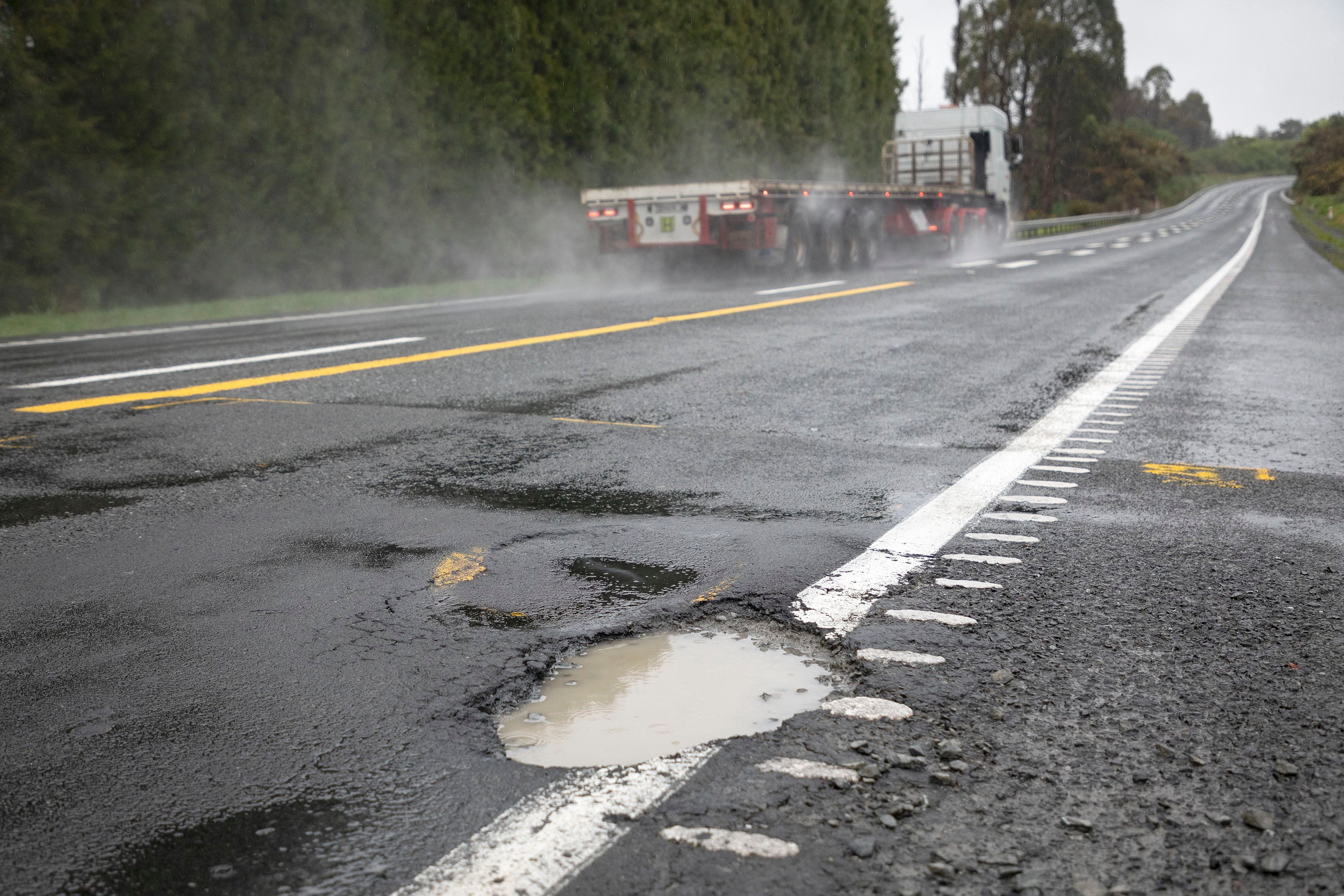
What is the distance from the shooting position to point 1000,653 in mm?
2564

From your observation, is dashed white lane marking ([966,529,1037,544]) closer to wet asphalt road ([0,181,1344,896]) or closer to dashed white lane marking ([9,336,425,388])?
wet asphalt road ([0,181,1344,896])

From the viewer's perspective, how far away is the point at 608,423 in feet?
18.8

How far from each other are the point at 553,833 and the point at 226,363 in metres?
7.00

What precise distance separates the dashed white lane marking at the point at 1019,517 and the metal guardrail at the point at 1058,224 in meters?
37.7

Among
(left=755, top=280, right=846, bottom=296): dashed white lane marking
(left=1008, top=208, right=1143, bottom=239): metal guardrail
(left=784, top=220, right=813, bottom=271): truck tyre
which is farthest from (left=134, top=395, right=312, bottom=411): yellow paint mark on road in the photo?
(left=1008, top=208, right=1143, bottom=239): metal guardrail

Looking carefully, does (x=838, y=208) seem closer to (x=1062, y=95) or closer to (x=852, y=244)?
(x=852, y=244)

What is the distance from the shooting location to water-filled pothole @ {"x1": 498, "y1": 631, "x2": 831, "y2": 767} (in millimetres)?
2180

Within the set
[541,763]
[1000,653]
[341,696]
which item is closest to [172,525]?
[341,696]

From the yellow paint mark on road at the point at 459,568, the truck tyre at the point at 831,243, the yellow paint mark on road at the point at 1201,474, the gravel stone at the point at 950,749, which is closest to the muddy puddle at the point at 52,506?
the yellow paint mark on road at the point at 459,568

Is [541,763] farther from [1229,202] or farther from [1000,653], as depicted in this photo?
[1229,202]

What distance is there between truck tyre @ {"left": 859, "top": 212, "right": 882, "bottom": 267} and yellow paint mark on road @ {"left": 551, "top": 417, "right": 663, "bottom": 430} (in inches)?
619

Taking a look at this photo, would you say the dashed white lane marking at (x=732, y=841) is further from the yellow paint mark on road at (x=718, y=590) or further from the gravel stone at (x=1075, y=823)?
the yellow paint mark on road at (x=718, y=590)

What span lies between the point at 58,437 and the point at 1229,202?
100252mm

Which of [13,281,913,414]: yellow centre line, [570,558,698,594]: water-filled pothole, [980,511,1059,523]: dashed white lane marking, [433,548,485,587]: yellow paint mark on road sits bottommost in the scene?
[980,511,1059,523]: dashed white lane marking
